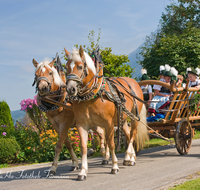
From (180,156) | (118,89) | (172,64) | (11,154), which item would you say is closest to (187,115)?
(180,156)

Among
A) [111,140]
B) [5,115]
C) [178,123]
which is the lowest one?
[111,140]

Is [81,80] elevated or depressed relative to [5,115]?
elevated

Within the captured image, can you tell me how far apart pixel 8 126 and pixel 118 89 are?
243 inches

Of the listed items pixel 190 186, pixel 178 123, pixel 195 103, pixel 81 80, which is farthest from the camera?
pixel 195 103

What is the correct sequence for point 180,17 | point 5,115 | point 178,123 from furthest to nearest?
point 180,17 < point 5,115 < point 178,123

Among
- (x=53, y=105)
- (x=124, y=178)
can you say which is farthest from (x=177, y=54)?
(x=124, y=178)

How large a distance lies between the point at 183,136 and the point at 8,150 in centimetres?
541

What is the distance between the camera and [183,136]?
6949mm

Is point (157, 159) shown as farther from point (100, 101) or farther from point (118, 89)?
point (100, 101)

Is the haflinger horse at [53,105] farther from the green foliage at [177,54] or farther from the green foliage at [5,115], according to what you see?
the green foliage at [177,54]

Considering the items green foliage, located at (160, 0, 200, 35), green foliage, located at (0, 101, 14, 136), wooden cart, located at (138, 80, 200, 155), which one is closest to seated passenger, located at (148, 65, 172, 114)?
wooden cart, located at (138, 80, 200, 155)

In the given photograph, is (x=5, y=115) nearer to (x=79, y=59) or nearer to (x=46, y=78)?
(x=46, y=78)

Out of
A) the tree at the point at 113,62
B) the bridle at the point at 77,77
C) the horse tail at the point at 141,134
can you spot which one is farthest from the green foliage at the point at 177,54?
the bridle at the point at 77,77

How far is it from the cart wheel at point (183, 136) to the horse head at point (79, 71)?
3.26 m
